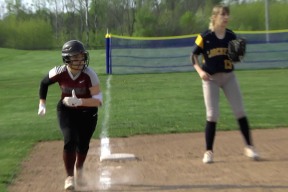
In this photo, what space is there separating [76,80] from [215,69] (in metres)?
1.87

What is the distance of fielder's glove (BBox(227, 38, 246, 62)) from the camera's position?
659 centimetres

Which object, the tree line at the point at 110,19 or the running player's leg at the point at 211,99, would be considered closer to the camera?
the running player's leg at the point at 211,99

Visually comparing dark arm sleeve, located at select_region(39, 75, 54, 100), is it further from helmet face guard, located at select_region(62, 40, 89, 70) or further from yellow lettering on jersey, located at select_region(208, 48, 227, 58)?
yellow lettering on jersey, located at select_region(208, 48, 227, 58)

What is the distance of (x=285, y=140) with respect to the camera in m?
8.23

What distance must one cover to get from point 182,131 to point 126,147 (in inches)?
62.5

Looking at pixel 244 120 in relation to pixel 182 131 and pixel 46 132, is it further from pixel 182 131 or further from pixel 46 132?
pixel 46 132

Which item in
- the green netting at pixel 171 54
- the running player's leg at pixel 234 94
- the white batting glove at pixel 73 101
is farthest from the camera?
the green netting at pixel 171 54

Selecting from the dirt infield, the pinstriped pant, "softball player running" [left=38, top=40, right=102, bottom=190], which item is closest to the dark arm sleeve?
"softball player running" [left=38, top=40, right=102, bottom=190]

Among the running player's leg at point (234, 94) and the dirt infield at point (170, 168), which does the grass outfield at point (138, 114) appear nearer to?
the dirt infield at point (170, 168)

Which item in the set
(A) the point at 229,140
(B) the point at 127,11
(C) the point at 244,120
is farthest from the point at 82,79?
(B) the point at 127,11

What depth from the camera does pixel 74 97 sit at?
5.64 m

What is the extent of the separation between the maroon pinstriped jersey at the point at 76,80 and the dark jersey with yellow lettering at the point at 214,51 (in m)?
1.63

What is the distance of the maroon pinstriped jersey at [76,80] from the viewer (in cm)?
580

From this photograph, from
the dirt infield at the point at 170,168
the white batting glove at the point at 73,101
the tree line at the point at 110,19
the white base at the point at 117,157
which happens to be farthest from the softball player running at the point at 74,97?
the tree line at the point at 110,19
